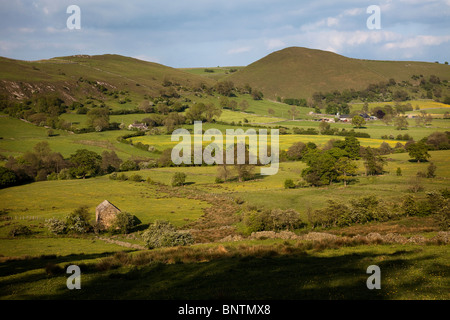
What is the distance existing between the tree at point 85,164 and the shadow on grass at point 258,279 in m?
77.5

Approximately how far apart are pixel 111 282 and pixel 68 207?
48.3 metres

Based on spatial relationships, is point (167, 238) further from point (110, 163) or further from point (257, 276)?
point (110, 163)

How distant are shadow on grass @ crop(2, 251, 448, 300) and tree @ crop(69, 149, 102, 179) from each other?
77468 mm

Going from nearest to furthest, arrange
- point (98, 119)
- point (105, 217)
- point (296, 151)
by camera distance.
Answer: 1. point (105, 217)
2. point (296, 151)
3. point (98, 119)

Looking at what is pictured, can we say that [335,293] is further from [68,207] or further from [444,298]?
[68,207]

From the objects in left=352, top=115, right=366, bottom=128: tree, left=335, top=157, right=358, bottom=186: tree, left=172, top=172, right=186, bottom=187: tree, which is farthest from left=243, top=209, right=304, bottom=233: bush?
left=352, top=115, right=366, bottom=128: tree

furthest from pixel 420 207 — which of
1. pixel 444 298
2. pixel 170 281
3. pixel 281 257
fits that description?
pixel 170 281

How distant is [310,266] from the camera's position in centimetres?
1933

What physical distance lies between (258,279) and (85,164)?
86682mm

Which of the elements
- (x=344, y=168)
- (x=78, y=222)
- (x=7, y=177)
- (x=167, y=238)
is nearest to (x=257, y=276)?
(x=167, y=238)

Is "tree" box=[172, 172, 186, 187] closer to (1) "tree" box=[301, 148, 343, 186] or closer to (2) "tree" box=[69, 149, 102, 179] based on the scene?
(2) "tree" box=[69, 149, 102, 179]

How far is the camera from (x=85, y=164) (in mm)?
93125

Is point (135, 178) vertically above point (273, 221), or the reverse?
point (135, 178)

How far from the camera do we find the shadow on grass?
576 inches
